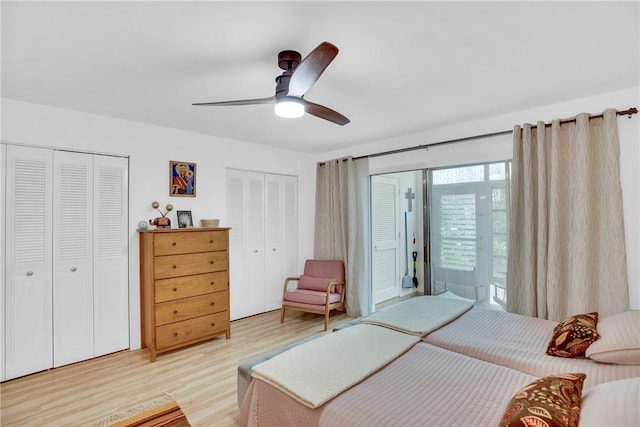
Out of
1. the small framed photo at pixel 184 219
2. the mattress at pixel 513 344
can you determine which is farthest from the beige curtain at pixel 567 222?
the small framed photo at pixel 184 219

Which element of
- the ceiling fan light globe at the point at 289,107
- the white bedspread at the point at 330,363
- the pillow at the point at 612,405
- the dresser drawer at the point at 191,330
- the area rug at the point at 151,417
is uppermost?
the ceiling fan light globe at the point at 289,107

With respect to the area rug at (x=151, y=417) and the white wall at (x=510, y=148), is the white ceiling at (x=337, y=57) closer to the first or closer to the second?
the white wall at (x=510, y=148)

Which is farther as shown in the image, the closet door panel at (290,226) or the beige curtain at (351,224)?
the closet door panel at (290,226)

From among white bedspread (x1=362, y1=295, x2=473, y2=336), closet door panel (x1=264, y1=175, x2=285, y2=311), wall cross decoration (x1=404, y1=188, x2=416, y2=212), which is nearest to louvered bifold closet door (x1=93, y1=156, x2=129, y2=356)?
closet door panel (x1=264, y1=175, x2=285, y2=311)

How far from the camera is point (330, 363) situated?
71.4 inches

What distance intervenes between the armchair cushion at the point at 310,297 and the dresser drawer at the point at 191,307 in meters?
0.85

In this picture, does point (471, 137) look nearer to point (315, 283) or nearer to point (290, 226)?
point (315, 283)

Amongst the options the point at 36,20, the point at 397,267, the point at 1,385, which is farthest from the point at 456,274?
the point at 1,385

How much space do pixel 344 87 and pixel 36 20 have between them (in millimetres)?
1928

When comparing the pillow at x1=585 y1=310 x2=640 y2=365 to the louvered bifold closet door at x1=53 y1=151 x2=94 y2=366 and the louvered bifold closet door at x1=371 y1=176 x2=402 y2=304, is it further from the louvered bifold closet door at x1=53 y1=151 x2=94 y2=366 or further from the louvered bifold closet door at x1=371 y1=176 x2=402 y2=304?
the louvered bifold closet door at x1=53 y1=151 x2=94 y2=366

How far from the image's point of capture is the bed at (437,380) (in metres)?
1.33

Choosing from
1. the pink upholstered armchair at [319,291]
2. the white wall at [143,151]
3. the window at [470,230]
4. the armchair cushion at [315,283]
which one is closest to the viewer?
the white wall at [143,151]

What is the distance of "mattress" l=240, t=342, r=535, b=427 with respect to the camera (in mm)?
1357

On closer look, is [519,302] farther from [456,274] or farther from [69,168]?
[69,168]
